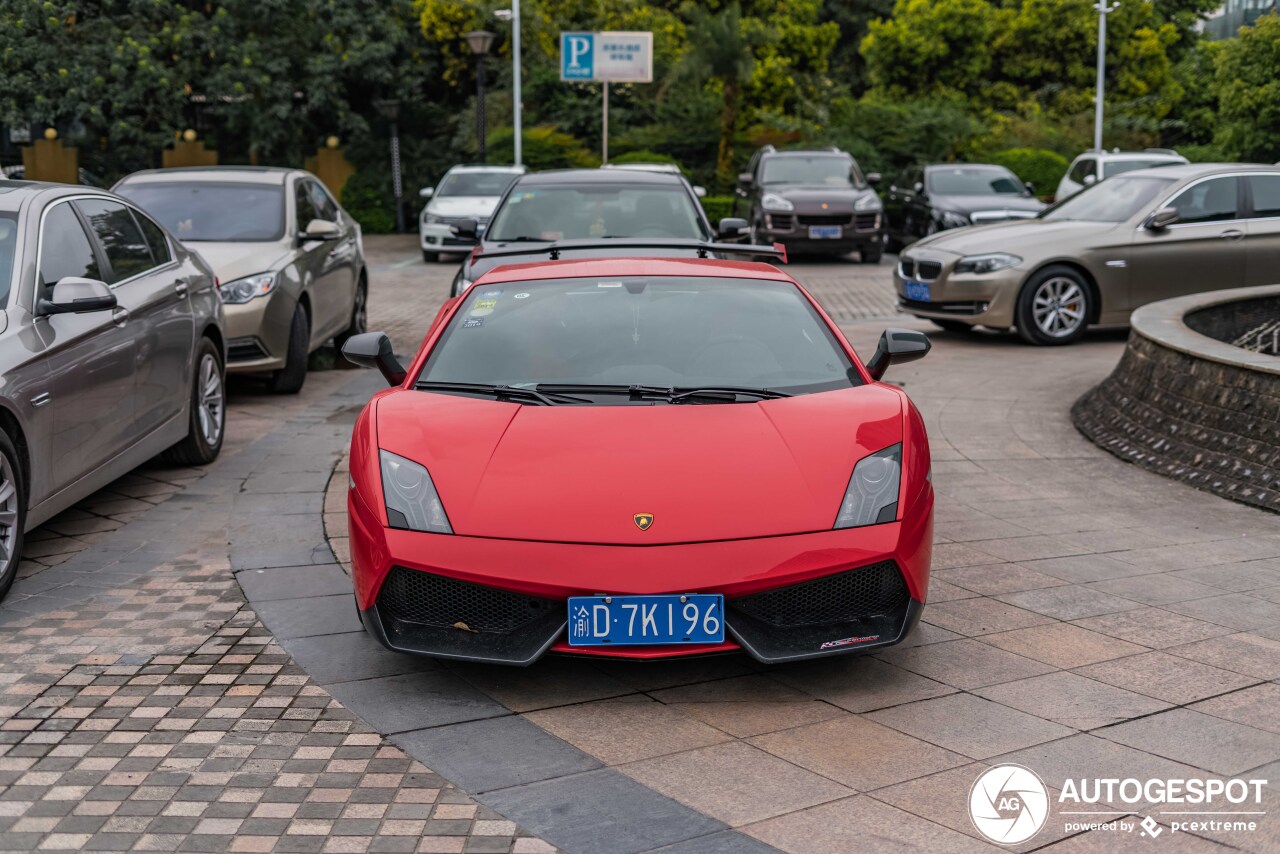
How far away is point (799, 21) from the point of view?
137 feet

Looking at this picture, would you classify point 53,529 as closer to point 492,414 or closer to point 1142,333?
point 492,414

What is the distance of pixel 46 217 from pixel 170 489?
5.53 ft

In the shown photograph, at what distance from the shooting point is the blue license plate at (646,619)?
434 cm

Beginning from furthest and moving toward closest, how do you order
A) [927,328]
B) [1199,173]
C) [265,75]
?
[265,75] < [927,328] < [1199,173]

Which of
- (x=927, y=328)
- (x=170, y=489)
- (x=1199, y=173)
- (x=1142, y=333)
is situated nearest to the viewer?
(x=170, y=489)

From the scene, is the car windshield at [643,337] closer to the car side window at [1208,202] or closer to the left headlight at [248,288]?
the left headlight at [248,288]

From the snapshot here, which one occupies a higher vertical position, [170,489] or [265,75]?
[265,75]

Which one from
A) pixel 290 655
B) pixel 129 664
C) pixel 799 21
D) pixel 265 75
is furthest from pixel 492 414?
pixel 799 21

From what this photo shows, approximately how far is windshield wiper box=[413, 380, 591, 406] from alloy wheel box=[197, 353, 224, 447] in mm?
3290

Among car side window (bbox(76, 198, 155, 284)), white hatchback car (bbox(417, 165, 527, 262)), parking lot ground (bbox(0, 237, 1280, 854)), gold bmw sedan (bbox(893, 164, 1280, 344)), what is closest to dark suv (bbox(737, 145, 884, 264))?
white hatchback car (bbox(417, 165, 527, 262))

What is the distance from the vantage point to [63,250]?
6.68 meters

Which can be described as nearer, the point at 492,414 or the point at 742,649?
the point at 742,649

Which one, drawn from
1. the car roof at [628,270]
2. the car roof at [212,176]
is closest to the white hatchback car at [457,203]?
the car roof at [212,176]

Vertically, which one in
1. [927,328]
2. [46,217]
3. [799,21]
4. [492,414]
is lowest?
[927,328]
